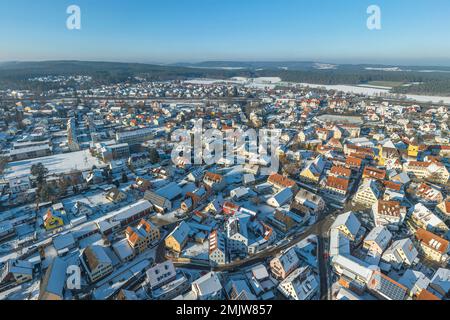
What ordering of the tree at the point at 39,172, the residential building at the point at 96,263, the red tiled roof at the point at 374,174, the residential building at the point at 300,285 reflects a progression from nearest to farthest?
the residential building at the point at 300,285, the residential building at the point at 96,263, the red tiled roof at the point at 374,174, the tree at the point at 39,172

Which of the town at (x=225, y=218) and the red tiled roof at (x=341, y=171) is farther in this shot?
the red tiled roof at (x=341, y=171)

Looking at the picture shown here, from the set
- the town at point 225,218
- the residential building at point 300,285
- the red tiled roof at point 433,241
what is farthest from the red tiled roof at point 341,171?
the residential building at point 300,285

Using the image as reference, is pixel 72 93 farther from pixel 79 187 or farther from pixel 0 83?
pixel 79 187

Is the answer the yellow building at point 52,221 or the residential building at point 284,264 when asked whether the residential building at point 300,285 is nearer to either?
the residential building at point 284,264

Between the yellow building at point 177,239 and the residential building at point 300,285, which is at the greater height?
the yellow building at point 177,239

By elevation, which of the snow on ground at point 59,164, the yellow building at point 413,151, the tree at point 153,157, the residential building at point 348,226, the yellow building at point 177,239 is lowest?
the yellow building at point 177,239

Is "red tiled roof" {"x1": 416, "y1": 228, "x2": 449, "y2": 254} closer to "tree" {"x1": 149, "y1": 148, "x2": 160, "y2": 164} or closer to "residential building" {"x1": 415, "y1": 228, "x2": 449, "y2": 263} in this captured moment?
"residential building" {"x1": 415, "y1": 228, "x2": 449, "y2": 263}

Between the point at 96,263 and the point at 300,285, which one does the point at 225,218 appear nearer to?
the point at 300,285
